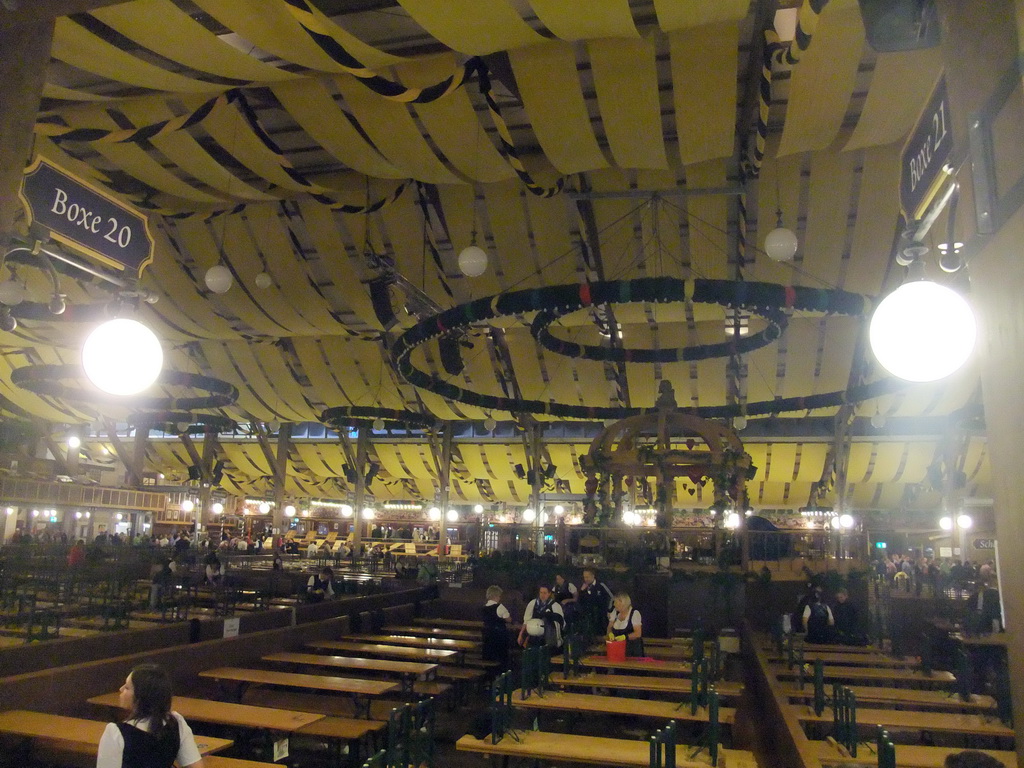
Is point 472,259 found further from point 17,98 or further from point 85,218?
point 17,98

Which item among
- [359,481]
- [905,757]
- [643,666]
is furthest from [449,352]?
A: [359,481]

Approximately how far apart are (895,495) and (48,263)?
22.2 meters

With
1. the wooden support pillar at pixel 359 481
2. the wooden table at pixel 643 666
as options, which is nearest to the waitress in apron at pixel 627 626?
the wooden table at pixel 643 666

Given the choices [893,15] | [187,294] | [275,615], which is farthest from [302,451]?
[893,15]

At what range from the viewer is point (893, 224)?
33.3ft

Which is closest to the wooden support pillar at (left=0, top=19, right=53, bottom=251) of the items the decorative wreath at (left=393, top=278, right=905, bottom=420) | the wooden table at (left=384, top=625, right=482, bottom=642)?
the decorative wreath at (left=393, top=278, right=905, bottom=420)

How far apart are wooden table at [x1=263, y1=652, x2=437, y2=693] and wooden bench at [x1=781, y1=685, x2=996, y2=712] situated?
3144mm

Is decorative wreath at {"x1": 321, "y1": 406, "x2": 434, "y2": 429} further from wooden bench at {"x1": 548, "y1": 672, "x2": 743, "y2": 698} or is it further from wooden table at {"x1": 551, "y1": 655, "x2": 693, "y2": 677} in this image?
wooden bench at {"x1": 548, "y1": 672, "x2": 743, "y2": 698}

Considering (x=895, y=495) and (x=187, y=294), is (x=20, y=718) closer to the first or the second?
(x=187, y=294)

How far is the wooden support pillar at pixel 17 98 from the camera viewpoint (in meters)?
2.55

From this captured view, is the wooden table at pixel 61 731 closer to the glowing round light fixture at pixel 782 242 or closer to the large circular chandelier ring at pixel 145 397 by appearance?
the glowing round light fixture at pixel 782 242

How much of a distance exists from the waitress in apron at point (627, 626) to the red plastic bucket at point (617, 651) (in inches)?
3.7

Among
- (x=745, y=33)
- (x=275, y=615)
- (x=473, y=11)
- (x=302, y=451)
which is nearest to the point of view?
(x=473, y=11)

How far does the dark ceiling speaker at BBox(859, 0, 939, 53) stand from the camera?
238 centimetres
